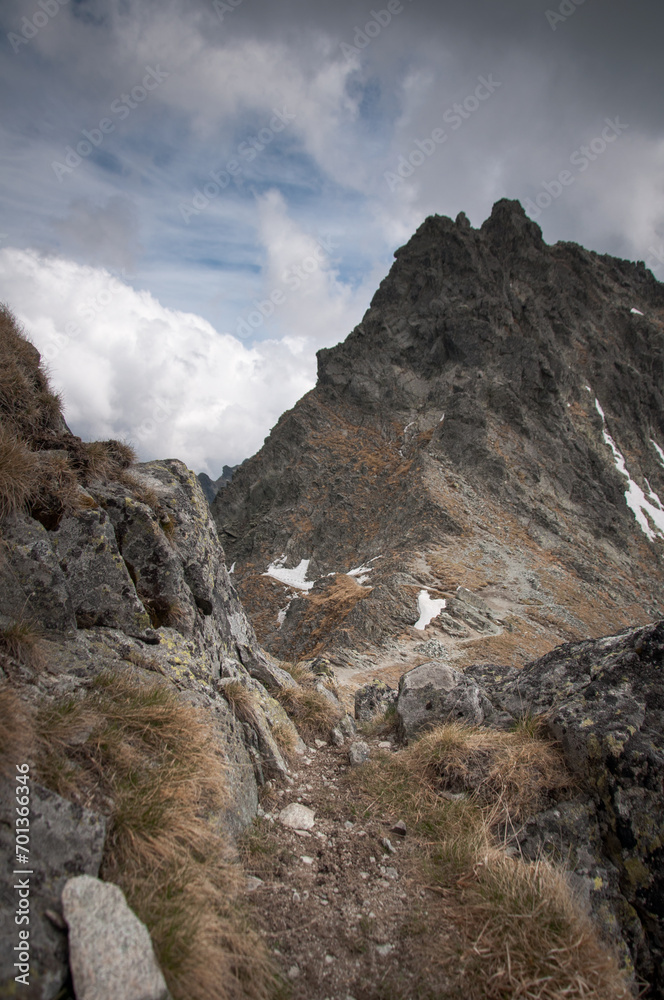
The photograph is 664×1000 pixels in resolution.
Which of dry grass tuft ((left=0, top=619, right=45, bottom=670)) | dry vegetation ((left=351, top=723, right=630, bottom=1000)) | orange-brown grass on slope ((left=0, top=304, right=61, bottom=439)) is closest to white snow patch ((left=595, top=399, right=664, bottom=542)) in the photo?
dry vegetation ((left=351, top=723, right=630, bottom=1000))

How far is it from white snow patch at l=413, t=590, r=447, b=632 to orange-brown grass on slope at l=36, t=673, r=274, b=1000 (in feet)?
49.5

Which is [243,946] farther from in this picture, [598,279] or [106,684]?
[598,279]

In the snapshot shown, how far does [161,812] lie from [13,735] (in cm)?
111

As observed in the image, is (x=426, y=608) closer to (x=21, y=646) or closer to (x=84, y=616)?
(x=84, y=616)

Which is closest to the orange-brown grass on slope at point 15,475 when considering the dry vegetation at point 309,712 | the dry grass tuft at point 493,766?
the dry vegetation at point 309,712

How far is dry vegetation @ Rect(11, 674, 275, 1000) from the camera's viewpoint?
225 centimetres

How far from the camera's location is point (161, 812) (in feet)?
9.53

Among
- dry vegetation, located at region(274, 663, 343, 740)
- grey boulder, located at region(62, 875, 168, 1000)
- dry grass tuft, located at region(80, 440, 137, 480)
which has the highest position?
dry grass tuft, located at region(80, 440, 137, 480)

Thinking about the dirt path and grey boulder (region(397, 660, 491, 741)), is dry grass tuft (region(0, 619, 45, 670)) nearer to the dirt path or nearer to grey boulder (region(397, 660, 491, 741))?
the dirt path

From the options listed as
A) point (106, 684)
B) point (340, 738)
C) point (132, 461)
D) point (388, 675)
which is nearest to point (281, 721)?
point (340, 738)

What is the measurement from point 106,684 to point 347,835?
268 cm

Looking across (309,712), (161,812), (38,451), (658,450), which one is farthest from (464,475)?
(658,450)

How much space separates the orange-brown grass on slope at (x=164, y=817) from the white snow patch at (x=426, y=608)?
15.1 meters

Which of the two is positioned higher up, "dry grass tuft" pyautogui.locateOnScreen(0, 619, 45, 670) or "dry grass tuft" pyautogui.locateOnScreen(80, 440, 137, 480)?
"dry grass tuft" pyautogui.locateOnScreen(80, 440, 137, 480)
